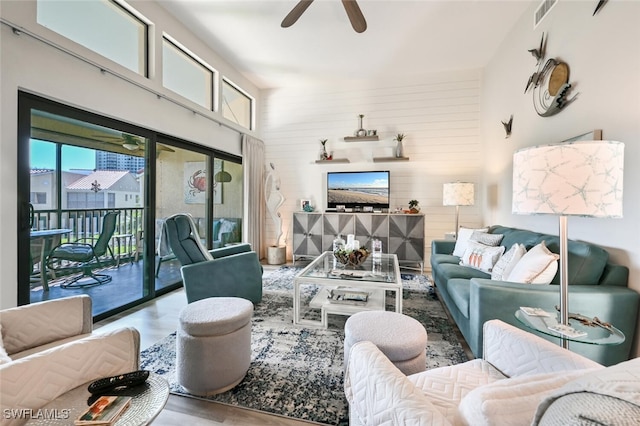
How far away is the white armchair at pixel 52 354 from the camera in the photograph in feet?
2.72

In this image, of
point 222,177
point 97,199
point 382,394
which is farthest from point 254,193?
point 382,394

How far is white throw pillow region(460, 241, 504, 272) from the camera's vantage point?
2699mm

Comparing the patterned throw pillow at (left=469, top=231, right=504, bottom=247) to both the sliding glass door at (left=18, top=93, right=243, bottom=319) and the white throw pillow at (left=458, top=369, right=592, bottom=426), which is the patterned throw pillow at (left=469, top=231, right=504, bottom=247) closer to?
the white throw pillow at (left=458, top=369, right=592, bottom=426)

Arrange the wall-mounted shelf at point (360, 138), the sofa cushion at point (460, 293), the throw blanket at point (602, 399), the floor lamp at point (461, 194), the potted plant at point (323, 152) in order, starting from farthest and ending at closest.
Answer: the potted plant at point (323, 152) < the wall-mounted shelf at point (360, 138) < the floor lamp at point (461, 194) < the sofa cushion at point (460, 293) < the throw blanket at point (602, 399)

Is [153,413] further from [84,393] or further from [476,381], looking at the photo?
[476,381]

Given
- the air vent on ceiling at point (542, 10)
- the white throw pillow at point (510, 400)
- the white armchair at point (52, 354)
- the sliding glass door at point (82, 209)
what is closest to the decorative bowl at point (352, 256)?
the white armchair at point (52, 354)

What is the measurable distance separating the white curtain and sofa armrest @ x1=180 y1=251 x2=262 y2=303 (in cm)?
209

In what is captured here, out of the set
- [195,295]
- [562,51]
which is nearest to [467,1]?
[562,51]

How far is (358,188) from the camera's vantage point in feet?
16.4

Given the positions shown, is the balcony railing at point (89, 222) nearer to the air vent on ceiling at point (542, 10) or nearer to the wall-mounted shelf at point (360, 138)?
the wall-mounted shelf at point (360, 138)

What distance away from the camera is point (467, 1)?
2.97 m

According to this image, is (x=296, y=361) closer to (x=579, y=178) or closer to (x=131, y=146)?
(x=579, y=178)

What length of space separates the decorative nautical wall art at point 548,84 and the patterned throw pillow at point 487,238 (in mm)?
1288

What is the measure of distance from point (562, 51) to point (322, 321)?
3222mm
